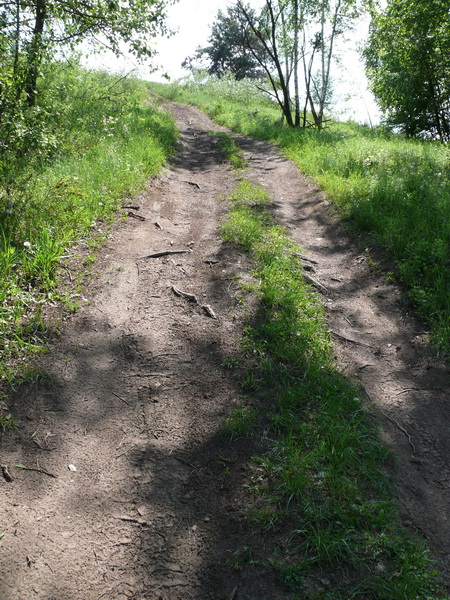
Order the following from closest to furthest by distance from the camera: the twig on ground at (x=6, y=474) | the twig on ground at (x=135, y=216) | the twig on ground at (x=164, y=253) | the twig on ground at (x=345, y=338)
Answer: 1. the twig on ground at (x=6, y=474)
2. the twig on ground at (x=345, y=338)
3. the twig on ground at (x=164, y=253)
4. the twig on ground at (x=135, y=216)

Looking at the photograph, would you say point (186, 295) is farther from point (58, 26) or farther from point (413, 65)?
point (413, 65)

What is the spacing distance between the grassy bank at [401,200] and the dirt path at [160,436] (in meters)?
0.40

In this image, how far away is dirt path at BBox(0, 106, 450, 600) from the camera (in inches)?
88.5

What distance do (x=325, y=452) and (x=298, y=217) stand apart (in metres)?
5.29

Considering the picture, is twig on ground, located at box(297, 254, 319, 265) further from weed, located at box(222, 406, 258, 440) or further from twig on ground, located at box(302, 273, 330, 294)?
weed, located at box(222, 406, 258, 440)

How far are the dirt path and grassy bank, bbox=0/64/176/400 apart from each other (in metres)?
0.38

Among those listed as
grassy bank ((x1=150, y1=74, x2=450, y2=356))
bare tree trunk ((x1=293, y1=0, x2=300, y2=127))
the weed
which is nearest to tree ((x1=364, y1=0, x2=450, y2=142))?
bare tree trunk ((x1=293, y1=0, x2=300, y2=127))

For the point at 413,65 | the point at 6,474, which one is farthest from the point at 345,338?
the point at 413,65

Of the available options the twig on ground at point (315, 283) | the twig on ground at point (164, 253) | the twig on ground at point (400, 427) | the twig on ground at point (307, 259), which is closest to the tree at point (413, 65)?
the twig on ground at point (307, 259)

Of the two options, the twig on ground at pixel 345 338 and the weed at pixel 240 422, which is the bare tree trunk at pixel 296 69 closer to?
the twig on ground at pixel 345 338

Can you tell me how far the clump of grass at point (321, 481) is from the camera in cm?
222

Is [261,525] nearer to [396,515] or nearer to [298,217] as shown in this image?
[396,515]

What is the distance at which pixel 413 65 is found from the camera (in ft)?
57.1

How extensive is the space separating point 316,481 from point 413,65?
19954mm
